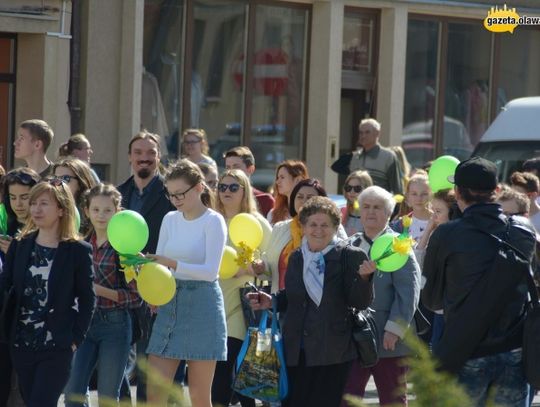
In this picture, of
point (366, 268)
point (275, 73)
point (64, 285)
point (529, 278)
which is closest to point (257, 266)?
point (366, 268)

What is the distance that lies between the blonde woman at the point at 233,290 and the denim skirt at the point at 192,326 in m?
0.99

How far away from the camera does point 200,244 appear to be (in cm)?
→ 741

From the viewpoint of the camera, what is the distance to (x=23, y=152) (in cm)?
945

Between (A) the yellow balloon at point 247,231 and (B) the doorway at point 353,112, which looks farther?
(B) the doorway at point 353,112

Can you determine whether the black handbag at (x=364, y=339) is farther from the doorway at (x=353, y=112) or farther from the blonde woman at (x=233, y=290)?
the doorway at (x=353, y=112)

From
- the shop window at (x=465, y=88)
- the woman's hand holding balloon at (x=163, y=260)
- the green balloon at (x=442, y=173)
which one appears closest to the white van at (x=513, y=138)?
the green balloon at (x=442, y=173)

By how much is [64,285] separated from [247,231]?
5.44ft

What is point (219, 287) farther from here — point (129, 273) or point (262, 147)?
point (262, 147)

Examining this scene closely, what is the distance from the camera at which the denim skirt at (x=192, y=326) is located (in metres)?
7.37

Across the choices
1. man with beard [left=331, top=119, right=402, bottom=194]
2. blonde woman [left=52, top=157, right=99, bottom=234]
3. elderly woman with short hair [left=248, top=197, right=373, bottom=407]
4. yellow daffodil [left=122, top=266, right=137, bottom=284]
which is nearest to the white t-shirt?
yellow daffodil [left=122, top=266, right=137, bottom=284]

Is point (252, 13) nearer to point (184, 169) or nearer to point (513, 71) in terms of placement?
point (513, 71)

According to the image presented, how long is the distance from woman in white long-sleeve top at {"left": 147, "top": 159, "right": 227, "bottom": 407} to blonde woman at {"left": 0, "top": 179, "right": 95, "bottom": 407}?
0.64 m

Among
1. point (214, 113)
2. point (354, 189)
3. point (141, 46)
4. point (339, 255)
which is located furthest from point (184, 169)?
point (214, 113)

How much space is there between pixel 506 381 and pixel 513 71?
16051 mm
